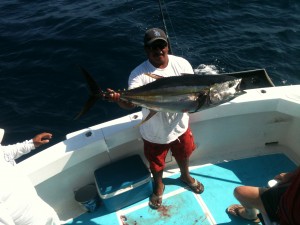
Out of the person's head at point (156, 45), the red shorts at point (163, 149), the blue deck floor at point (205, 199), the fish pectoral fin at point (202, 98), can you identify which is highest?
the person's head at point (156, 45)

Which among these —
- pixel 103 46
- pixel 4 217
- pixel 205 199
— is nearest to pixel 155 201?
pixel 205 199

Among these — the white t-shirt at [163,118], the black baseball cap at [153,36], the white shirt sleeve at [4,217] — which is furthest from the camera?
the white t-shirt at [163,118]

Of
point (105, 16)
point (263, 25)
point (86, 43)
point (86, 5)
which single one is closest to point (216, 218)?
point (86, 43)

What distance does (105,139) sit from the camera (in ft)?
10.9

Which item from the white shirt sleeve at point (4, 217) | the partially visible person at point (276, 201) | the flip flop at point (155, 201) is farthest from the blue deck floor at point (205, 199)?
the white shirt sleeve at point (4, 217)

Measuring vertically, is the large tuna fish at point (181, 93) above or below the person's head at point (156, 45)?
below

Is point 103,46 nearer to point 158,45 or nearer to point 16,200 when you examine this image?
point 158,45

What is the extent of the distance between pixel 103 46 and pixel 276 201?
6531 mm

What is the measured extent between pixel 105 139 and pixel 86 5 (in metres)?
8.71

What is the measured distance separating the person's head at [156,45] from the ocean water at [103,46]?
315cm

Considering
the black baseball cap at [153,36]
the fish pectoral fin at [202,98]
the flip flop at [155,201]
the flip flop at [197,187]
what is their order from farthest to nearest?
1. the flip flop at [197,187]
2. the flip flop at [155,201]
3. the black baseball cap at [153,36]
4. the fish pectoral fin at [202,98]

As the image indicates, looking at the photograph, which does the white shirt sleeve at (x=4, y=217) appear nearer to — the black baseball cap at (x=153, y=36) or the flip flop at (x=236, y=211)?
the black baseball cap at (x=153, y=36)

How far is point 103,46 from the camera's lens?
8242 millimetres

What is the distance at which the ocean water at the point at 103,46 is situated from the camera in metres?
6.25
